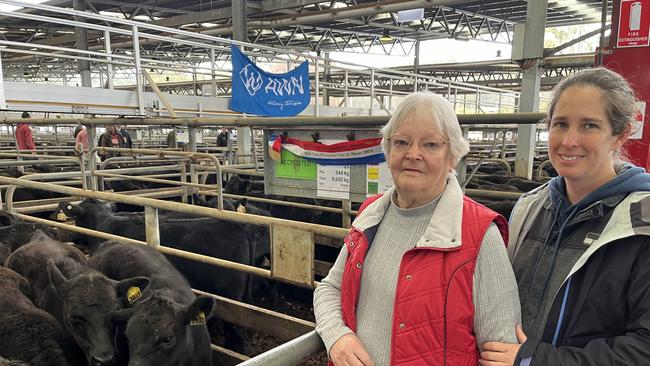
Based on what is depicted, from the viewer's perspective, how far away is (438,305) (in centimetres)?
123

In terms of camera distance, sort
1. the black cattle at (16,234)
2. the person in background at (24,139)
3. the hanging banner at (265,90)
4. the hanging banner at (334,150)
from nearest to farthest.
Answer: the hanging banner at (334,150)
the black cattle at (16,234)
the hanging banner at (265,90)
the person in background at (24,139)

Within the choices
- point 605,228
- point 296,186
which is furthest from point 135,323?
point 605,228

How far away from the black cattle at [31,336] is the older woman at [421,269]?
2.01 m

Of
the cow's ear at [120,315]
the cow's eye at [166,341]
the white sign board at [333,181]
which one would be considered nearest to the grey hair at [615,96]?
the white sign board at [333,181]

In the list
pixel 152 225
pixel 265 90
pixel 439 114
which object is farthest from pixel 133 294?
pixel 265 90

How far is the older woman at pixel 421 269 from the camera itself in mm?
1232

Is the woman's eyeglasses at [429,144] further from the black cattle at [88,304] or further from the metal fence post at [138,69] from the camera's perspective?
the metal fence post at [138,69]

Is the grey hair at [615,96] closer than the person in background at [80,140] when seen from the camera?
Yes

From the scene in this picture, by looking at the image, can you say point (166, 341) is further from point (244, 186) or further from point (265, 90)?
point (265, 90)

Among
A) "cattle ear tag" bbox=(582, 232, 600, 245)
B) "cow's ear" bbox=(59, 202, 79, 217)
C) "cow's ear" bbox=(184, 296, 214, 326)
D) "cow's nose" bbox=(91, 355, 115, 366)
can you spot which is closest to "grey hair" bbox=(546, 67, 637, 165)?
"cattle ear tag" bbox=(582, 232, 600, 245)

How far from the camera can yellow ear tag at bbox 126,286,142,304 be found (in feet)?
9.24

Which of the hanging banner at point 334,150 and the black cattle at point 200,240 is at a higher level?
the hanging banner at point 334,150

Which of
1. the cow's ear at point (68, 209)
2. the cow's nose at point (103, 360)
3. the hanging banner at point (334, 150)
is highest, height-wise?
the hanging banner at point (334, 150)

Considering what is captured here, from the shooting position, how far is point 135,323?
2406mm
